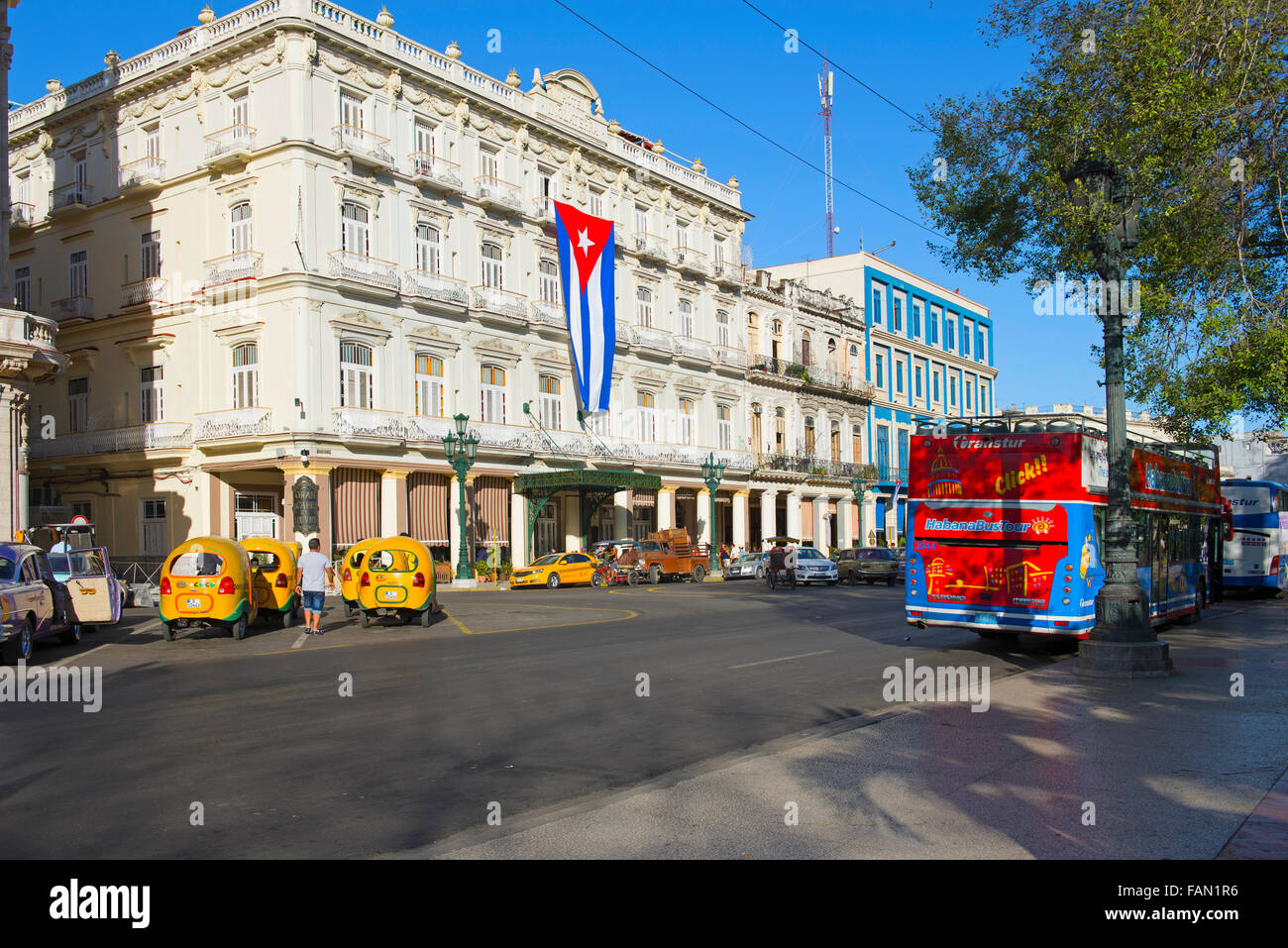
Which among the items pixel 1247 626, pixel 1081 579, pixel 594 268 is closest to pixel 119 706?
pixel 1081 579

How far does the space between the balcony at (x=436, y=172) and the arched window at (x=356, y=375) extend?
6.31 meters

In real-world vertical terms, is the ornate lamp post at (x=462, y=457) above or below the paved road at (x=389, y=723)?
above

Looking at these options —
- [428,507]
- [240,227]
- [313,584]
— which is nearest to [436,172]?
[240,227]

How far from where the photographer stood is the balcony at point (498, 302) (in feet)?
125

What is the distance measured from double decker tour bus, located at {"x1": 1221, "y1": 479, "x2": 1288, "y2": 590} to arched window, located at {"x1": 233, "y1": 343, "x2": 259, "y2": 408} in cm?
2902

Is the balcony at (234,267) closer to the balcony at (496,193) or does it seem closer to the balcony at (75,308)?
the balcony at (75,308)

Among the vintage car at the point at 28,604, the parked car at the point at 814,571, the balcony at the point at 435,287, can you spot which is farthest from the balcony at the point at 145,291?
the parked car at the point at 814,571

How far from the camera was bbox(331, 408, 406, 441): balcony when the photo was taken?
1288 inches

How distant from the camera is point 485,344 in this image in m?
38.3

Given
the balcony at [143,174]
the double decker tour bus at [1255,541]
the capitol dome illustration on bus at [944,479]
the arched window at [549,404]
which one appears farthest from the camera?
the arched window at [549,404]

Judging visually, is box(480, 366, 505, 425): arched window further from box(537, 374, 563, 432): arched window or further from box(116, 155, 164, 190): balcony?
box(116, 155, 164, 190): balcony

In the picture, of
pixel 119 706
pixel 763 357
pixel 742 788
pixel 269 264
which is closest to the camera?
pixel 742 788

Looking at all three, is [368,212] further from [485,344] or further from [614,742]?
[614,742]

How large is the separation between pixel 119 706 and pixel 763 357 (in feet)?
150
